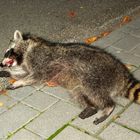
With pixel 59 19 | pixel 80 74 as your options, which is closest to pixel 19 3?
pixel 59 19

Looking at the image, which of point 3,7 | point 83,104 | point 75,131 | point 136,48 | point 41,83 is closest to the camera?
point 75,131

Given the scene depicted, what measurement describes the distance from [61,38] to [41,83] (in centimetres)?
172

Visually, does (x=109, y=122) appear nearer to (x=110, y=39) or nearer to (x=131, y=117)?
(x=131, y=117)

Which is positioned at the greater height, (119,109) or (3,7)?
(3,7)

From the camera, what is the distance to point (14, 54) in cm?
475

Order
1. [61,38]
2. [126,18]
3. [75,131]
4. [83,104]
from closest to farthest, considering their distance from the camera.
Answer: [75,131], [83,104], [61,38], [126,18]

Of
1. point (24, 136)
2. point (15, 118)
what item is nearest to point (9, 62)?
point (15, 118)

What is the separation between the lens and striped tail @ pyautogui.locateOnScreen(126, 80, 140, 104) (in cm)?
421

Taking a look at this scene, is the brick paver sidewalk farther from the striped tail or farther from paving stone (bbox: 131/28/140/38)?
paving stone (bbox: 131/28/140/38)

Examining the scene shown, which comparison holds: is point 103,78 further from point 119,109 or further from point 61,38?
point 61,38

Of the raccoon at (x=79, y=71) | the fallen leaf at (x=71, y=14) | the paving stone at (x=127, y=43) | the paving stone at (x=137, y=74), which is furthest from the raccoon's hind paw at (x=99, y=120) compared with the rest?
the fallen leaf at (x=71, y=14)

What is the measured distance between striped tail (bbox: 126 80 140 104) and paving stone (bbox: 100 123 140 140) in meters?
0.38

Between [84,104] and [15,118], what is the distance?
33.5 inches

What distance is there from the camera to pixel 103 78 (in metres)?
4.25
